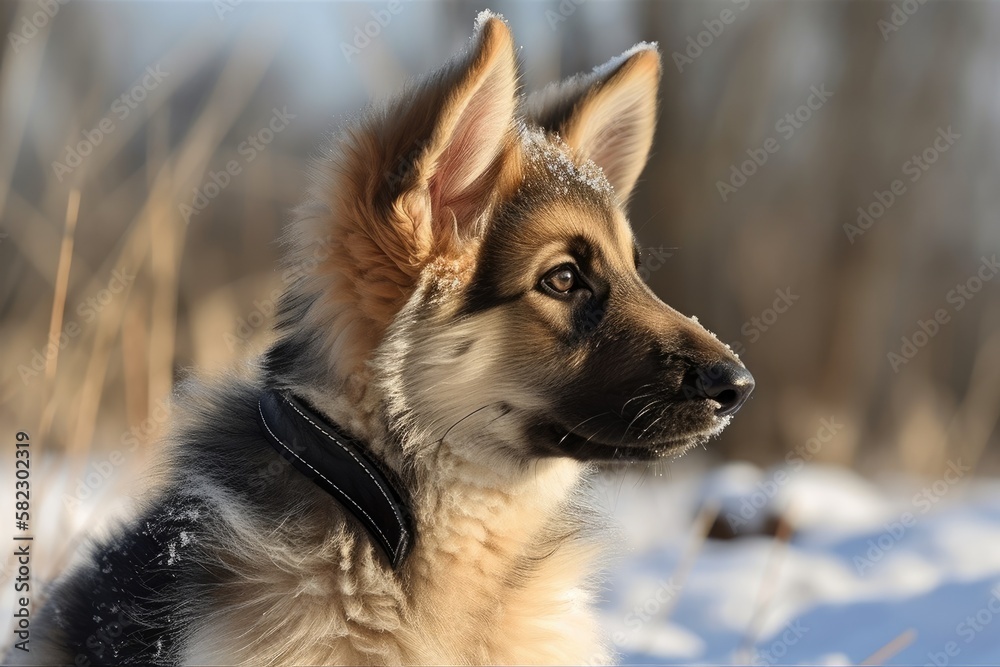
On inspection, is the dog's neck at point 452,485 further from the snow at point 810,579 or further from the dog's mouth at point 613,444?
the snow at point 810,579

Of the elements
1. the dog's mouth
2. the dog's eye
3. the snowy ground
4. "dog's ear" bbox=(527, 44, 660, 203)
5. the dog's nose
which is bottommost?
the snowy ground

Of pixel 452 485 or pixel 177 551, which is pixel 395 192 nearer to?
pixel 452 485

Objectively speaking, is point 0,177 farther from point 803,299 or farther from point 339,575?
point 803,299

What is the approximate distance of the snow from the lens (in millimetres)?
3355

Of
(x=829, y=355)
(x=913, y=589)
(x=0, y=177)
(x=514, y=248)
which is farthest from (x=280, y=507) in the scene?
(x=829, y=355)

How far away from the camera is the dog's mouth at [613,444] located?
2.33 m

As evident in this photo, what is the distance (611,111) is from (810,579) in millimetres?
2653

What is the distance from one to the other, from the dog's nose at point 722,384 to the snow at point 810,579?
2.94ft

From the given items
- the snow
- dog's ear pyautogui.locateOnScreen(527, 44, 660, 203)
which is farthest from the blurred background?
dog's ear pyautogui.locateOnScreen(527, 44, 660, 203)

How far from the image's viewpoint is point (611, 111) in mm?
3023

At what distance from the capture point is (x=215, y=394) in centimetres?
266

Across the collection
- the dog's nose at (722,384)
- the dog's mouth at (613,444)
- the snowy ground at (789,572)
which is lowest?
the snowy ground at (789,572)

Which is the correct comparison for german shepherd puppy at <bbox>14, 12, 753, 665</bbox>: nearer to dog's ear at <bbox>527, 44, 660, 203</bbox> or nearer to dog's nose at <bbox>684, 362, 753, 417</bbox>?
dog's nose at <bbox>684, 362, 753, 417</bbox>

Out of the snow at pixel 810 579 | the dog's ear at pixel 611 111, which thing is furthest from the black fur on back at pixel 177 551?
the dog's ear at pixel 611 111
